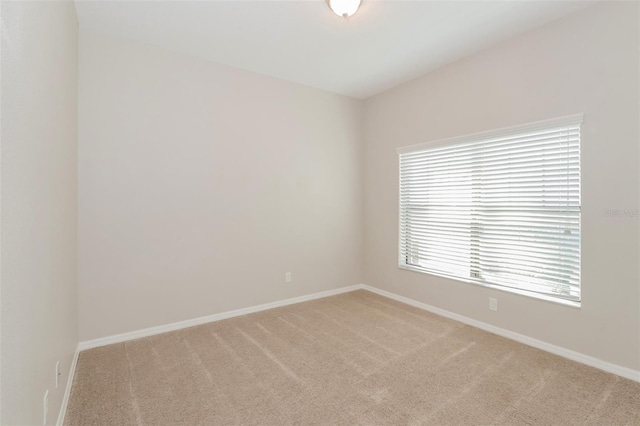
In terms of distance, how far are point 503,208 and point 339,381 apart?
2.29 meters

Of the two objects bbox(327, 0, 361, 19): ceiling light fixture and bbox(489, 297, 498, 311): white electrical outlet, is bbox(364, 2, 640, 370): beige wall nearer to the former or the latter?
bbox(489, 297, 498, 311): white electrical outlet

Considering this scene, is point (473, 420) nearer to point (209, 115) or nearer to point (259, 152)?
point (259, 152)

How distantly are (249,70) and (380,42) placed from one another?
5.21 feet

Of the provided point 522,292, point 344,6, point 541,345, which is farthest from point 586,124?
point 344,6

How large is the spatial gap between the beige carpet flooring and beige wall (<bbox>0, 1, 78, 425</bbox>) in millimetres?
501

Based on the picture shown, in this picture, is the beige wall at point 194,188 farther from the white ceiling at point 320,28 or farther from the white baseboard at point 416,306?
the white ceiling at point 320,28

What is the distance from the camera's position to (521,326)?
2.83 metres

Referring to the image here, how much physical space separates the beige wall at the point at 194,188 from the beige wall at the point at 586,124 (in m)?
1.77

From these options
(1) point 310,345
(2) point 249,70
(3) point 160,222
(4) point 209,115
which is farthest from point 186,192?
(1) point 310,345

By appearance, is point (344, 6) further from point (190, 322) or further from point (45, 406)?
point (190, 322)

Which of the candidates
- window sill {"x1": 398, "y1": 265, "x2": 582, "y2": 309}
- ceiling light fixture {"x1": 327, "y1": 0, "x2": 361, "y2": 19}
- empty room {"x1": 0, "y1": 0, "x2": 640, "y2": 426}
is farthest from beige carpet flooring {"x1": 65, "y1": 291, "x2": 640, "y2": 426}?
ceiling light fixture {"x1": 327, "y1": 0, "x2": 361, "y2": 19}

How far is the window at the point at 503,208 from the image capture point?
257cm

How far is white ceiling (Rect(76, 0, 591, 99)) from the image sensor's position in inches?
95.5

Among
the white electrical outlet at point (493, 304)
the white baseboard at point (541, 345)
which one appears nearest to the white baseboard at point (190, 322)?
the white baseboard at point (541, 345)
